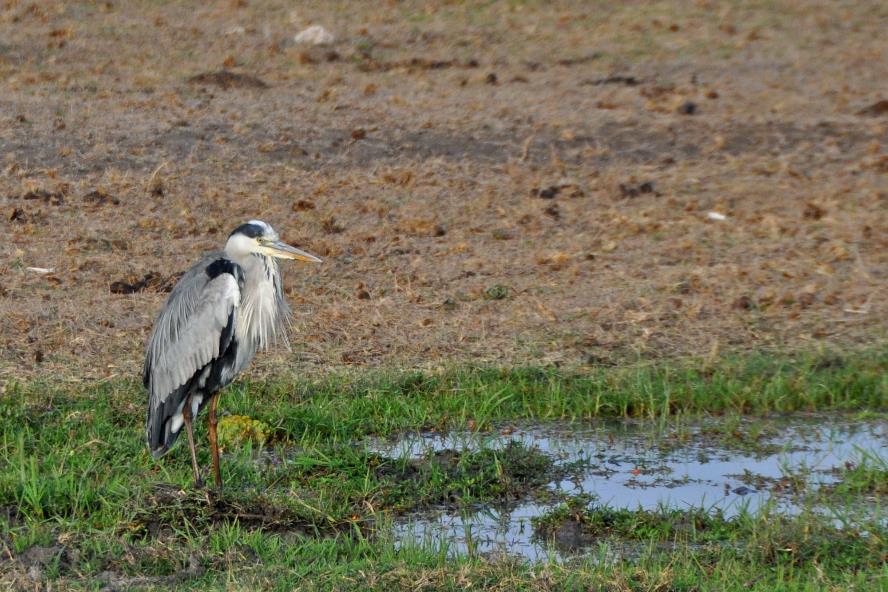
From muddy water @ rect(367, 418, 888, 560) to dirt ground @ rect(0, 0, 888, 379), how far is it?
909mm

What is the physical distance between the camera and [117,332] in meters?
8.00

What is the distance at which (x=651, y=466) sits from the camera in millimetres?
6605

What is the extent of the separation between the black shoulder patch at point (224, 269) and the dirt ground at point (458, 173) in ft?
4.06

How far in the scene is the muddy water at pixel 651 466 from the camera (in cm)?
584

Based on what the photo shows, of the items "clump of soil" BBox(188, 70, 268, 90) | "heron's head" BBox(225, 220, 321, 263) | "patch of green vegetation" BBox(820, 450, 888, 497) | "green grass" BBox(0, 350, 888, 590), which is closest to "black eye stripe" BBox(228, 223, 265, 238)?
"heron's head" BBox(225, 220, 321, 263)

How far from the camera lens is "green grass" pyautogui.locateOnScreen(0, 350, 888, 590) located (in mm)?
5043

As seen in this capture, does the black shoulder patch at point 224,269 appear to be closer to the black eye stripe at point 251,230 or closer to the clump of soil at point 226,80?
the black eye stripe at point 251,230

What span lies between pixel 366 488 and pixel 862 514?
2.05 metres

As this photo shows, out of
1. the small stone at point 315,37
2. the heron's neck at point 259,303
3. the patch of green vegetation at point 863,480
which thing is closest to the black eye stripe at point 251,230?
the heron's neck at point 259,303

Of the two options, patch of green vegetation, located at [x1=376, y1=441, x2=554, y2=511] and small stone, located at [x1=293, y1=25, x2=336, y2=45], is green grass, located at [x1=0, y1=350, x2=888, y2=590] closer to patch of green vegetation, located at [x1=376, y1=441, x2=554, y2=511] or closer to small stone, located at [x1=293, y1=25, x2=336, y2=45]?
patch of green vegetation, located at [x1=376, y1=441, x2=554, y2=511]

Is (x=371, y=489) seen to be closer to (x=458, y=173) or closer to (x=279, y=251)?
(x=279, y=251)

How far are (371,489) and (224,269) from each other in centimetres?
122

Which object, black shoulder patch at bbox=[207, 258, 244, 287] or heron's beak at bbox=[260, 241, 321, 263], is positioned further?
heron's beak at bbox=[260, 241, 321, 263]

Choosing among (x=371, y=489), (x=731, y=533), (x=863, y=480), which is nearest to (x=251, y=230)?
(x=371, y=489)
